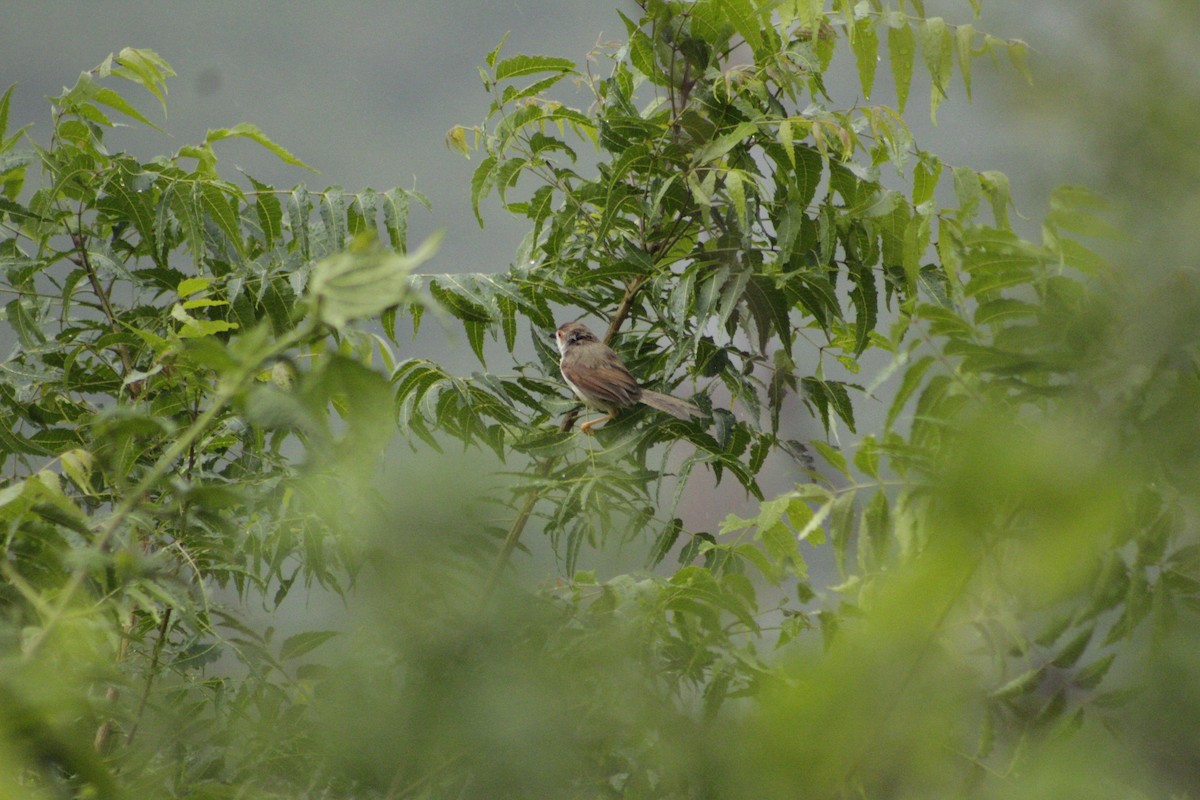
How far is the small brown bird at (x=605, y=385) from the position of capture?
1.35 meters

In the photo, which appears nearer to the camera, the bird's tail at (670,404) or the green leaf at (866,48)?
the green leaf at (866,48)

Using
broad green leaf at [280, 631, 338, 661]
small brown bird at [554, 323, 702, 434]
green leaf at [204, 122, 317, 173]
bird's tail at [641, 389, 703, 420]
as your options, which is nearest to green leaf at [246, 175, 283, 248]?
green leaf at [204, 122, 317, 173]

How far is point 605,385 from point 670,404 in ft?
0.32

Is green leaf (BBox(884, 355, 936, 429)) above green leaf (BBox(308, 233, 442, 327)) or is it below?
below

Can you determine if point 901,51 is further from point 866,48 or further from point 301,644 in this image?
point 301,644

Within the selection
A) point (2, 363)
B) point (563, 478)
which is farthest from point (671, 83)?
point (2, 363)

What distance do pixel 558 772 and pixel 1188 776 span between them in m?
0.16

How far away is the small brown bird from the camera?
4.44 feet

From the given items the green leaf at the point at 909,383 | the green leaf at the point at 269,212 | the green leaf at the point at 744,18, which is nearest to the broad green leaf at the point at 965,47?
the green leaf at the point at 744,18

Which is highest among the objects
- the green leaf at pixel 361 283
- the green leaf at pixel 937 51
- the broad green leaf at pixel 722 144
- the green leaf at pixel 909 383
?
the green leaf at pixel 937 51

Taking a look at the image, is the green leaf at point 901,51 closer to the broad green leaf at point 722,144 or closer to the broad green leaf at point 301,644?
the broad green leaf at point 722,144

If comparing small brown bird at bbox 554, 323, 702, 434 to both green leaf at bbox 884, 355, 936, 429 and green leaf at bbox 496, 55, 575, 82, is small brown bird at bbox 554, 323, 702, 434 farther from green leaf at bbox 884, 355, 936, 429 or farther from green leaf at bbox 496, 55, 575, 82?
green leaf at bbox 884, 355, 936, 429

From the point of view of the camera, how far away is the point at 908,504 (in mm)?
286

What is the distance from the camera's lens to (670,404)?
4.47 feet
